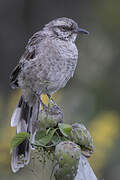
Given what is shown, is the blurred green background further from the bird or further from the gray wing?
the gray wing

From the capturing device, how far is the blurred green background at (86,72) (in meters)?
5.36

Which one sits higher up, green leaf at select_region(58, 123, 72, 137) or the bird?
green leaf at select_region(58, 123, 72, 137)

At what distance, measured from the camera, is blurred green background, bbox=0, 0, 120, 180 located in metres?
5.36

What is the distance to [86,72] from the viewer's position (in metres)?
6.79

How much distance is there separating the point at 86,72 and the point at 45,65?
6.81ft

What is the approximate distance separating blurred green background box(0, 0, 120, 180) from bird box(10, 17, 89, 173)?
312mm

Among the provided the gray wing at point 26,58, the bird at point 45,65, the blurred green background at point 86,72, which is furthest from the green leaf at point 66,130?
the blurred green background at point 86,72

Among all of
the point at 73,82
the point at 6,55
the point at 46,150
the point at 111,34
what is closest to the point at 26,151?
the point at 46,150

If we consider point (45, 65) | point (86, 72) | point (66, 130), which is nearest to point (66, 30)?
point (45, 65)

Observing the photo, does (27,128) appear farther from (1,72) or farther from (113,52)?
(1,72)

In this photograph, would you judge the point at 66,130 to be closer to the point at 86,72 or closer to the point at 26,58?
the point at 26,58

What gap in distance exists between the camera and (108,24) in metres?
7.15

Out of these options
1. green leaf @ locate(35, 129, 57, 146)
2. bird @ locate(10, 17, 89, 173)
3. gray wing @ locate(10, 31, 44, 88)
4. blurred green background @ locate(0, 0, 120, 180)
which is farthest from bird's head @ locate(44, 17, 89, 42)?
green leaf @ locate(35, 129, 57, 146)

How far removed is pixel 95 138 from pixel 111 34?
2.49 m
